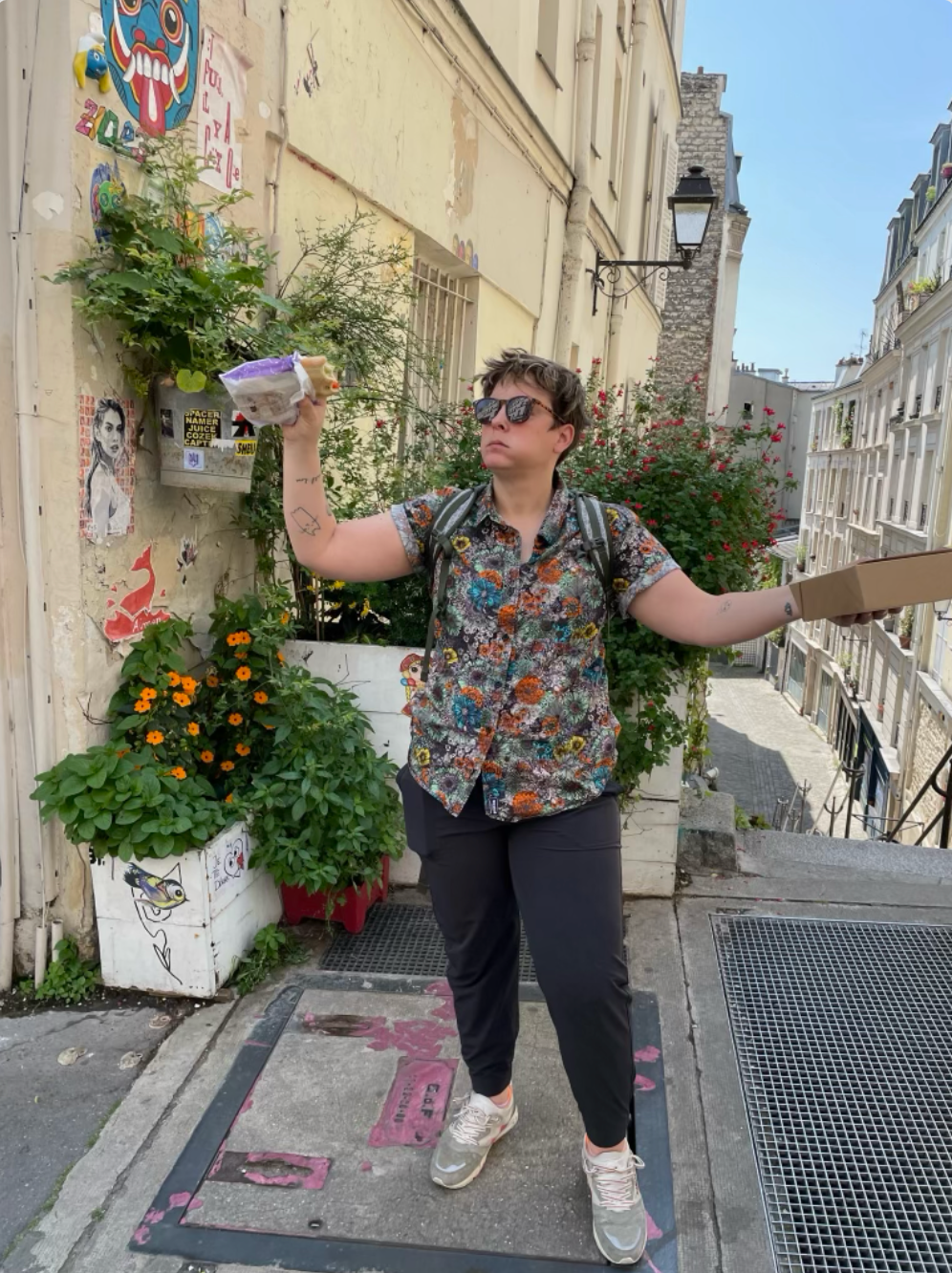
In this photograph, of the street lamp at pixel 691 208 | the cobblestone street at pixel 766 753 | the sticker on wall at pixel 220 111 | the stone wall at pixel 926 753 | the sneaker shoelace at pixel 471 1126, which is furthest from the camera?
the cobblestone street at pixel 766 753

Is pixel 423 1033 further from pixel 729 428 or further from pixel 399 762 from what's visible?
pixel 729 428

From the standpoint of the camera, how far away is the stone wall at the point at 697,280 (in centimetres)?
2333

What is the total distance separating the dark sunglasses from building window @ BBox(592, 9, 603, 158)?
8917mm

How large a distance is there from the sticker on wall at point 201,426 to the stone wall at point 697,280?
2154 centimetres

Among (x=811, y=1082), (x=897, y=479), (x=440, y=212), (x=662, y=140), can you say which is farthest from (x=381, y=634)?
(x=897, y=479)

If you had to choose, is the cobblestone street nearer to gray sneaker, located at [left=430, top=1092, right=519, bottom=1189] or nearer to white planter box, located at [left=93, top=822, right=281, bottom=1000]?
white planter box, located at [left=93, top=822, right=281, bottom=1000]

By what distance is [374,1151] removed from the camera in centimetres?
241

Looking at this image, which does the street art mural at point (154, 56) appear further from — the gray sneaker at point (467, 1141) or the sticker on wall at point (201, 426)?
the gray sneaker at point (467, 1141)

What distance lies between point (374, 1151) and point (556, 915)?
931 millimetres

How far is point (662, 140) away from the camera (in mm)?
15812

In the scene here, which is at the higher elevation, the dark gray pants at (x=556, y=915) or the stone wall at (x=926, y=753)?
the dark gray pants at (x=556, y=915)

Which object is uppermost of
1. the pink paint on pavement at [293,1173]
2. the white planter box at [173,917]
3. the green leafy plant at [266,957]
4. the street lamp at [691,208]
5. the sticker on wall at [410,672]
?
the street lamp at [691,208]

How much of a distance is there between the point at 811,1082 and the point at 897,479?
2352cm

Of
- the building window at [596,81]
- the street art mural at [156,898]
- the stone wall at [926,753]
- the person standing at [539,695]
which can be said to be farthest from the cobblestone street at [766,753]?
the person standing at [539,695]
